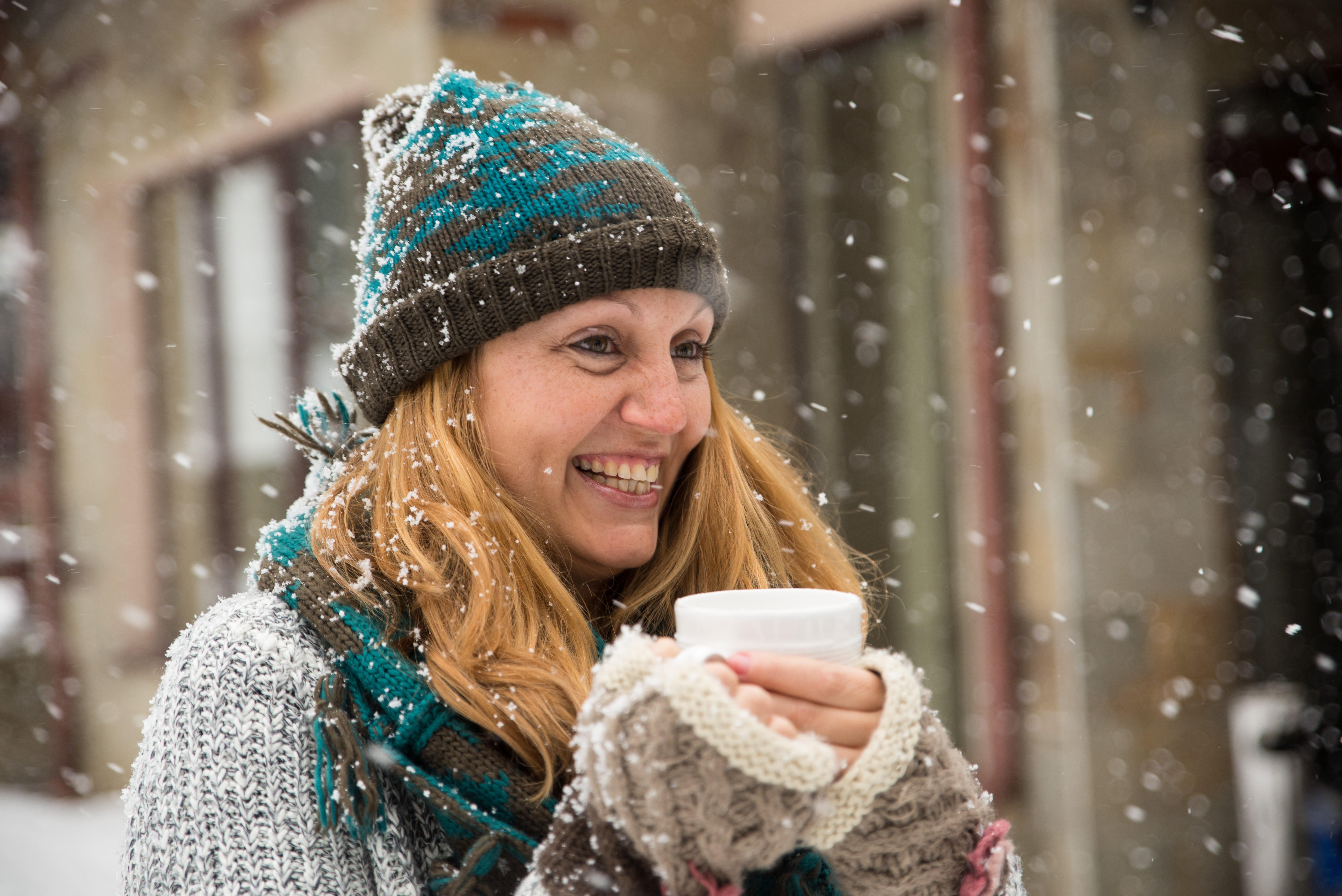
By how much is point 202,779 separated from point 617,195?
38.7 inches

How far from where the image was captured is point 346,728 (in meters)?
1.28

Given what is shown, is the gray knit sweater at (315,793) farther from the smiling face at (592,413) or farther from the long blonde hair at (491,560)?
the smiling face at (592,413)

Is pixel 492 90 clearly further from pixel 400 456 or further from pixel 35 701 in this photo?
pixel 35 701

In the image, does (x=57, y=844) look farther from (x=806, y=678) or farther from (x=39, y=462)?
(x=806, y=678)

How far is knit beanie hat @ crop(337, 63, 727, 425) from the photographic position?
1.56 metres

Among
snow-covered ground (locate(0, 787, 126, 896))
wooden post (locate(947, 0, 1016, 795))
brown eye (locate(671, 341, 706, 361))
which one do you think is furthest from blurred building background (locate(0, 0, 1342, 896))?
brown eye (locate(671, 341, 706, 361))

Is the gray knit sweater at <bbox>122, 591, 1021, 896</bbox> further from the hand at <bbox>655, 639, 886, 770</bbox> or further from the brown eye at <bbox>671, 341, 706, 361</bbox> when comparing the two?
the brown eye at <bbox>671, 341, 706, 361</bbox>

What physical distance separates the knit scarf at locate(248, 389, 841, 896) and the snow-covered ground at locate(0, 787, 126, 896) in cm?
379

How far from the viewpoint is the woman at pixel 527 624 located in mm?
1078

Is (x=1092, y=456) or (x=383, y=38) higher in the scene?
(x=383, y=38)

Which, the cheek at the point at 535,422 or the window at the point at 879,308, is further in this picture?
the window at the point at 879,308

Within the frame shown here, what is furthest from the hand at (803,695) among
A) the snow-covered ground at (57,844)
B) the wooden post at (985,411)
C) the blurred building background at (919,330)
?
the snow-covered ground at (57,844)

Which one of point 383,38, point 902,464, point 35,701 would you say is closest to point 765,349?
point 902,464

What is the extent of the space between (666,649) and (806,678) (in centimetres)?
15
